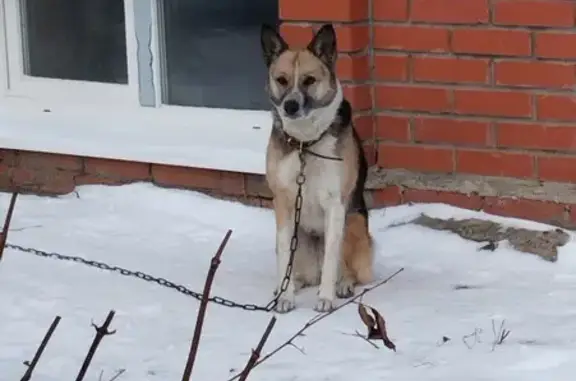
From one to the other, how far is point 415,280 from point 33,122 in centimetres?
228

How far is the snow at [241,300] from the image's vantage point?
3.42m

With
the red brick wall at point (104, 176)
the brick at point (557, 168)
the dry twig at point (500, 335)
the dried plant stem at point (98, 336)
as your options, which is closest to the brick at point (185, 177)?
the red brick wall at point (104, 176)

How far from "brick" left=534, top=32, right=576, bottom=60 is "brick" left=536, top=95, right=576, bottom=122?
153mm

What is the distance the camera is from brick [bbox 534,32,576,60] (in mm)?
4320

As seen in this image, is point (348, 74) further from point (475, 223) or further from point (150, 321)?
point (150, 321)

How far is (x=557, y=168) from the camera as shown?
4.47 meters

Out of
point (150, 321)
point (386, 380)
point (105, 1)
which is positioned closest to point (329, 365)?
point (386, 380)

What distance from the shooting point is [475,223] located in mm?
4582

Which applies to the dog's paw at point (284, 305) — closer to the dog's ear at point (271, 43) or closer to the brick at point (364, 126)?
the dog's ear at point (271, 43)

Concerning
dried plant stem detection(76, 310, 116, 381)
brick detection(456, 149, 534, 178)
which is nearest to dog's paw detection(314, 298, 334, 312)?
brick detection(456, 149, 534, 178)

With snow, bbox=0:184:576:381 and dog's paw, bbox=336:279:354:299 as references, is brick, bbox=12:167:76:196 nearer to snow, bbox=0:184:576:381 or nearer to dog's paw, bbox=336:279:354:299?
snow, bbox=0:184:576:381

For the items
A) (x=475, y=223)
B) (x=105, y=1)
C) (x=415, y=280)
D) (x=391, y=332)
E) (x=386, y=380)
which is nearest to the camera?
(x=386, y=380)

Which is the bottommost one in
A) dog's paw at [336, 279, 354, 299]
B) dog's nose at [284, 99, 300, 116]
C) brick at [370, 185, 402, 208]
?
dog's paw at [336, 279, 354, 299]

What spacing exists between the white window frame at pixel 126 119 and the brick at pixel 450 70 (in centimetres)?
78
